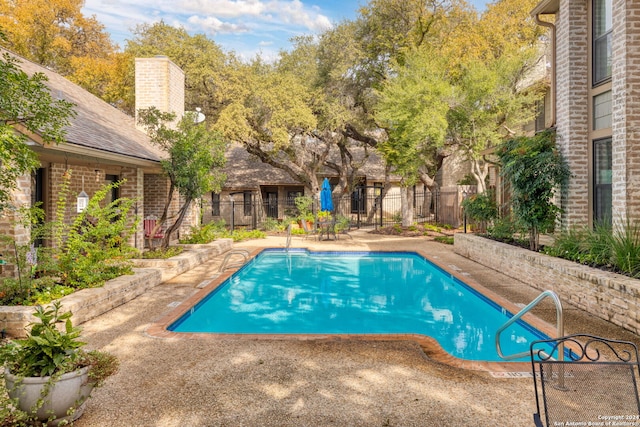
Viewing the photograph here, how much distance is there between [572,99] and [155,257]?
1038cm

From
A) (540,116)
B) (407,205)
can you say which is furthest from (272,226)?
(540,116)

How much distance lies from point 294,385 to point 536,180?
7846 millimetres

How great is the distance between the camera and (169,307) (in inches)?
303

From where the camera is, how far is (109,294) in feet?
24.9

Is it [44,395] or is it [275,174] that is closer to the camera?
[44,395]

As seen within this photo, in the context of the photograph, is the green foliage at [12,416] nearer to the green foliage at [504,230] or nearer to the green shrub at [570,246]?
the green shrub at [570,246]

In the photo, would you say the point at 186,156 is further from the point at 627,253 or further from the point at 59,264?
the point at 627,253

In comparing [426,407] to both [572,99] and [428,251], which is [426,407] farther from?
[428,251]

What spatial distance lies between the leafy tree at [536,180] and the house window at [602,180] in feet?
1.96

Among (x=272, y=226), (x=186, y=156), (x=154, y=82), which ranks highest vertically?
(x=154, y=82)

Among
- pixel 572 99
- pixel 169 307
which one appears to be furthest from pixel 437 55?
pixel 169 307

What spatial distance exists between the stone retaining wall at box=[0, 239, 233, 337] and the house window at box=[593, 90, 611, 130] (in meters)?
9.91

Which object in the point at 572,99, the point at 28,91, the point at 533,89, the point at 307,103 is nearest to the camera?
the point at 28,91

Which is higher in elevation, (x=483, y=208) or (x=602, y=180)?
(x=602, y=180)
